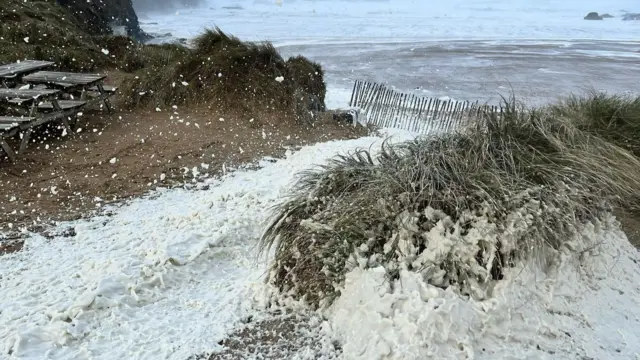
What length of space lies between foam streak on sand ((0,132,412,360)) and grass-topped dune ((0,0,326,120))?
418 centimetres

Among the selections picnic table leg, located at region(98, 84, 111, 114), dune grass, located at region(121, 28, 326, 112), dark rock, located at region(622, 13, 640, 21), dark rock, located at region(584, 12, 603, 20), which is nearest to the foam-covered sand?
picnic table leg, located at region(98, 84, 111, 114)

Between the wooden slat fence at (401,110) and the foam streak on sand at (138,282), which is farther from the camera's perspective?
the wooden slat fence at (401,110)

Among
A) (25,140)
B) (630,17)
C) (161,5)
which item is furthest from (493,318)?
(161,5)

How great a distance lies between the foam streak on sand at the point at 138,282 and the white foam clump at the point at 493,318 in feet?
3.01

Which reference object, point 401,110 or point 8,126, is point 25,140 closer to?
point 8,126

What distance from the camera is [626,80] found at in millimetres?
19281

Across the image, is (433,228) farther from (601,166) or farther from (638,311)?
(601,166)

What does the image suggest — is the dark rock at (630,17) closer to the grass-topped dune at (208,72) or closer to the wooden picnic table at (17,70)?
the grass-topped dune at (208,72)

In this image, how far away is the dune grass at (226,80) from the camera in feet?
30.3

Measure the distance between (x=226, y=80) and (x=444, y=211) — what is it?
6.86 metres

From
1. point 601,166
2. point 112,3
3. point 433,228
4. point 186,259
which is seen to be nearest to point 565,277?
point 433,228

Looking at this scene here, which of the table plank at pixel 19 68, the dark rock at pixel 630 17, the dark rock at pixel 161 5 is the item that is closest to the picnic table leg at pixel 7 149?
the table plank at pixel 19 68

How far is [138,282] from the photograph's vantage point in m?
3.74

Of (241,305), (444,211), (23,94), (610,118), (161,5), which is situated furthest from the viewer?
(161,5)
